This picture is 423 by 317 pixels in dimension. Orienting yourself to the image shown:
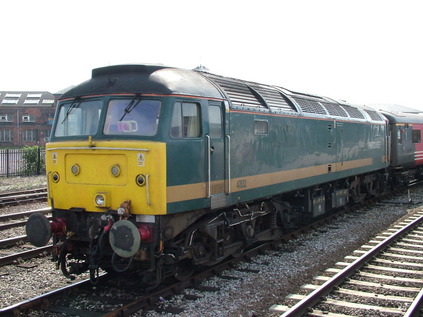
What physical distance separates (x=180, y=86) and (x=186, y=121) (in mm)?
545

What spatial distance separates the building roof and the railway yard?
4578cm

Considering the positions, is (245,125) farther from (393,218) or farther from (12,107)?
(12,107)

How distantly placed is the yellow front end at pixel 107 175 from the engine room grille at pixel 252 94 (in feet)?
7.63

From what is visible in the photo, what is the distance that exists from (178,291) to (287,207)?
4.33 m


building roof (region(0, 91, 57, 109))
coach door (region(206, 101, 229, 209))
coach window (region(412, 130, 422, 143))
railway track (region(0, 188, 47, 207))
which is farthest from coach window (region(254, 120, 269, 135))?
building roof (region(0, 91, 57, 109))

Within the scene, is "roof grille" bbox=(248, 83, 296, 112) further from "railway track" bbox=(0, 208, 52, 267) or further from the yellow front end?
"railway track" bbox=(0, 208, 52, 267)

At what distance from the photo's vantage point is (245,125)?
8.53 m

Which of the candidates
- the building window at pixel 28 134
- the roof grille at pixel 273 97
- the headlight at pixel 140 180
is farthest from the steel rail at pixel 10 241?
the building window at pixel 28 134

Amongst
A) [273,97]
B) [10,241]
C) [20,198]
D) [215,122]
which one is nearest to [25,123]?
[20,198]

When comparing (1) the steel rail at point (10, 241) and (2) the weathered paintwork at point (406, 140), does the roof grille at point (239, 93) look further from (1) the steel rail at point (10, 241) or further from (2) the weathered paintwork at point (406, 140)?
(2) the weathered paintwork at point (406, 140)

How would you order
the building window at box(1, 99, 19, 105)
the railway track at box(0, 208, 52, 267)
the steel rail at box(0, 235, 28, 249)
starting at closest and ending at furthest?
1. the railway track at box(0, 208, 52, 267)
2. the steel rail at box(0, 235, 28, 249)
3. the building window at box(1, 99, 19, 105)

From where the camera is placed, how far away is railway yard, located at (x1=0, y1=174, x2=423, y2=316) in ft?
22.1

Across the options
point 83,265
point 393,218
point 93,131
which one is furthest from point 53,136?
point 393,218

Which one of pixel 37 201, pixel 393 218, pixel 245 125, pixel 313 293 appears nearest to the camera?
pixel 313 293
